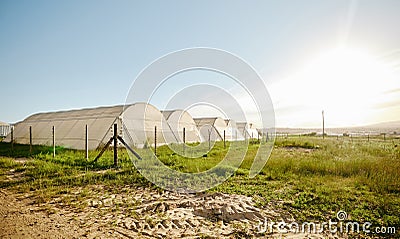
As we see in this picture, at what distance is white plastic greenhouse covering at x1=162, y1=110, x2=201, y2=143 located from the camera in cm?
1796

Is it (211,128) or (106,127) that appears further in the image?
(211,128)

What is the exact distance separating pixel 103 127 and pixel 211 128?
11167 millimetres

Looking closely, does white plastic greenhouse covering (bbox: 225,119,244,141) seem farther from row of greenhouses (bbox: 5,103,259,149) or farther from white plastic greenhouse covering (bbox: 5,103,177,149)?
white plastic greenhouse covering (bbox: 5,103,177,149)

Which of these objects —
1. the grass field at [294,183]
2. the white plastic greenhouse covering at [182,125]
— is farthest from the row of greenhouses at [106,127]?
the grass field at [294,183]

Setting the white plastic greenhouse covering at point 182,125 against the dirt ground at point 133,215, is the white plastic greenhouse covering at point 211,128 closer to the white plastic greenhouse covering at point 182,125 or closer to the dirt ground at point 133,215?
the white plastic greenhouse covering at point 182,125

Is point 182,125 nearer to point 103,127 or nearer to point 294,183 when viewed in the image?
point 103,127

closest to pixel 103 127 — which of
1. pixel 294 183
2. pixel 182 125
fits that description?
pixel 182 125

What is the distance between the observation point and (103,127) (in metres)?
14.1

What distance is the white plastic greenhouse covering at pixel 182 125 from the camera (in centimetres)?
1796

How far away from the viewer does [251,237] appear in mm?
3607

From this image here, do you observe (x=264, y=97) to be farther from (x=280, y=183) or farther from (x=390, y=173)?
(x=390, y=173)

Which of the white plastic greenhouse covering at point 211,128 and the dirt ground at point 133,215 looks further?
the white plastic greenhouse covering at point 211,128

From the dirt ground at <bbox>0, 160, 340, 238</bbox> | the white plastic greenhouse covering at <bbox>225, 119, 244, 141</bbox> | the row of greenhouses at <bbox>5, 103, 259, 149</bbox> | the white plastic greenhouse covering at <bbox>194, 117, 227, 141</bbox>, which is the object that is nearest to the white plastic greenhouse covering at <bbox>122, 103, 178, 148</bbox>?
the row of greenhouses at <bbox>5, 103, 259, 149</bbox>

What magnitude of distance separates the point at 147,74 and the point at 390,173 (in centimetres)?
680
